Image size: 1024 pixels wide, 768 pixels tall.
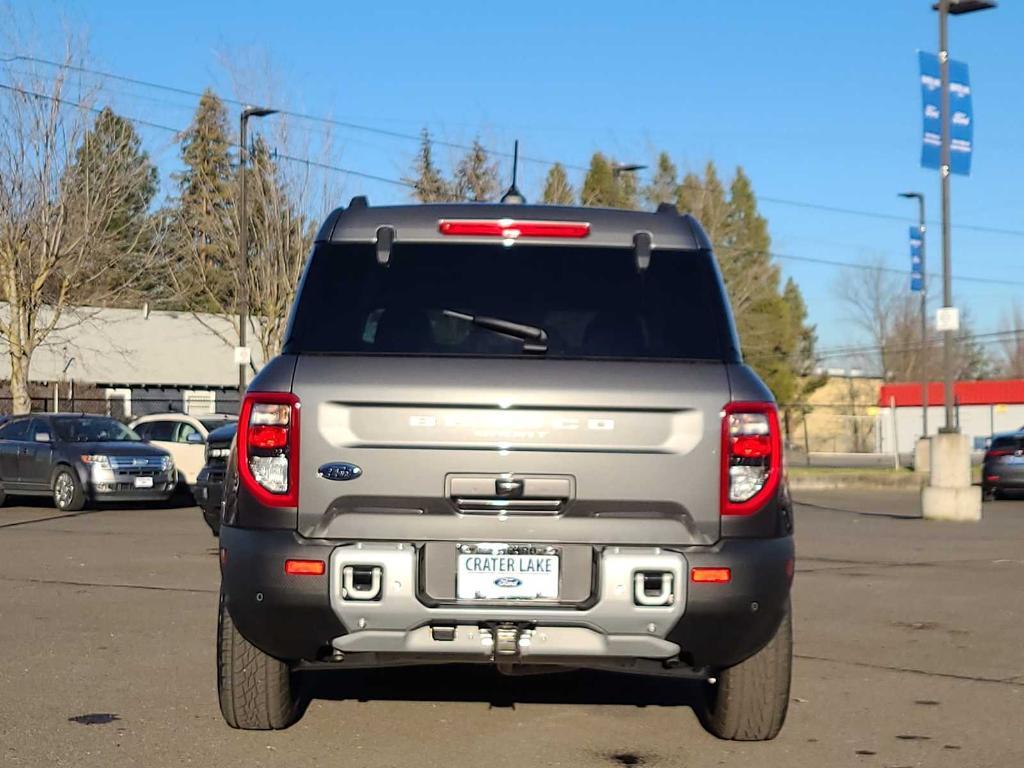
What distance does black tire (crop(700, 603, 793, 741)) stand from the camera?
595 cm

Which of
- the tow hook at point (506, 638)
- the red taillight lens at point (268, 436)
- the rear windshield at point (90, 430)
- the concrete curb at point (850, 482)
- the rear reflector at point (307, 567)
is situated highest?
the red taillight lens at point (268, 436)

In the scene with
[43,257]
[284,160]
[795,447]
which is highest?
[284,160]

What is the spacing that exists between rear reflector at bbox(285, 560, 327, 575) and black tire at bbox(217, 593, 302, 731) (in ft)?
1.96

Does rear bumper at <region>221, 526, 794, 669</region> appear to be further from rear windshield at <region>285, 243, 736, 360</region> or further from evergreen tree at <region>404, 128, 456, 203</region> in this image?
evergreen tree at <region>404, 128, 456, 203</region>

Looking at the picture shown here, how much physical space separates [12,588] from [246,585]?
7.09 meters

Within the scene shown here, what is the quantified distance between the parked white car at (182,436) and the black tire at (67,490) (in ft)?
7.58

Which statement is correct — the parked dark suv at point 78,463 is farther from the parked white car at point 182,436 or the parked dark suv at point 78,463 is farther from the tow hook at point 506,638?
the tow hook at point 506,638

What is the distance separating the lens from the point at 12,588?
11.8 metres

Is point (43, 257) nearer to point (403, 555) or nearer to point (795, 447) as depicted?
point (403, 555)

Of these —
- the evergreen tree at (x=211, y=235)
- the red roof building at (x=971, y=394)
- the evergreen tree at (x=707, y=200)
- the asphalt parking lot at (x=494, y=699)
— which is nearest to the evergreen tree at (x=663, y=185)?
the evergreen tree at (x=707, y=200)

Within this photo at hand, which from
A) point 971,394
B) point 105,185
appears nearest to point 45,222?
point 105,185

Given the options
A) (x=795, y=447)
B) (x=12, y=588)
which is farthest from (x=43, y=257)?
(x=795, y=447)

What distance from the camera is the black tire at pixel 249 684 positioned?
5938mm

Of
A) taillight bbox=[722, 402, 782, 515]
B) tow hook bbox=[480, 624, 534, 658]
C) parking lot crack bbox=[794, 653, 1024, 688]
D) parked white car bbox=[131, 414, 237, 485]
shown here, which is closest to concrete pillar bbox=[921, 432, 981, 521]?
parked white car bbox=[131, 414, 237, 485]
